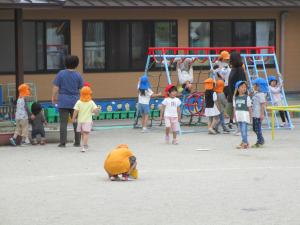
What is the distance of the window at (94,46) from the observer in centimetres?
2291

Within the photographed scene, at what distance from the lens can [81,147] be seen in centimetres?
1623

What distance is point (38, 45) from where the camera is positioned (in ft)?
73.5

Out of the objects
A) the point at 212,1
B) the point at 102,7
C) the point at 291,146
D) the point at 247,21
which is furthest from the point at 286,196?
the point at 247,21

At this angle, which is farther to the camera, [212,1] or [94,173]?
[212,1]

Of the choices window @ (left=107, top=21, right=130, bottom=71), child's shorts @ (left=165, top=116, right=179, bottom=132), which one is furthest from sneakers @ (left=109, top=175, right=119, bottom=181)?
window @ (left=107, top=21, right=130, bottom=71)

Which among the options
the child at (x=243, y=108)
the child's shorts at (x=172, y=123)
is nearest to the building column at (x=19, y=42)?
the child's shorts at (x=172, y=123)

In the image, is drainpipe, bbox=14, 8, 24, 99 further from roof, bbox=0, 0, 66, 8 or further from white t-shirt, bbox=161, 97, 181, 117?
white t-shirt, bbox=161, 97, 181, 117

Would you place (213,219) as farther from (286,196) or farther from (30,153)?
(30,153)

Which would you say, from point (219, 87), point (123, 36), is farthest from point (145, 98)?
point (123, 36)

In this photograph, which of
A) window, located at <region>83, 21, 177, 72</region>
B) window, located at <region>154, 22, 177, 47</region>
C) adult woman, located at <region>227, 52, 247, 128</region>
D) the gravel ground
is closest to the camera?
the gravel ground

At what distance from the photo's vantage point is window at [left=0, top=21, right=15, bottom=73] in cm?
2178

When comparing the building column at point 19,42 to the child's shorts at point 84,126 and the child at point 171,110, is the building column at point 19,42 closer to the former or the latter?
the child's shorts at point 84,126

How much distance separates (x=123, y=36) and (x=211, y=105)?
5.61 m

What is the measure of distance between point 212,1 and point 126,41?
8.97 ft
